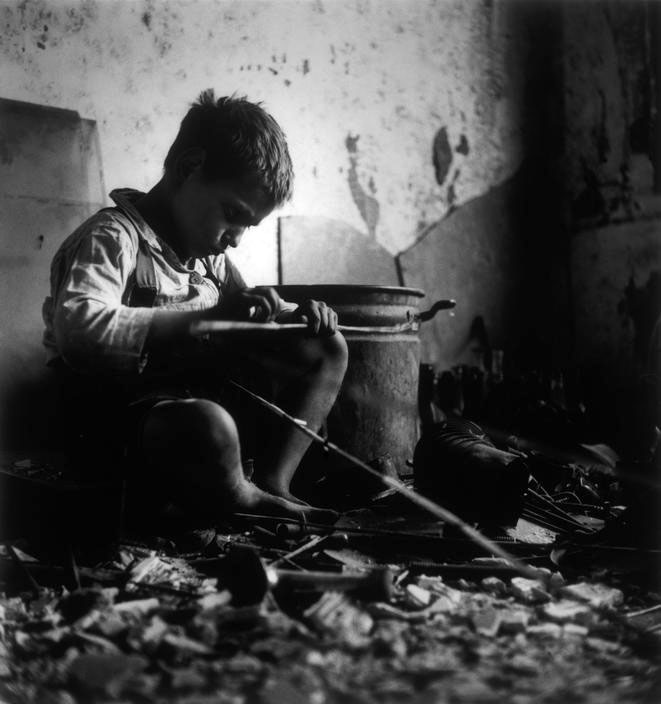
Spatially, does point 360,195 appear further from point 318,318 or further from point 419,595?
point 419,595

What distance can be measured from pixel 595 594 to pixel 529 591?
0.55 feet

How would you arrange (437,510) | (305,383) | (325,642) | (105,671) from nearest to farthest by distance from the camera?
1. (105,671)
2. (325,642)
3. (437,510)
4. (305,383)

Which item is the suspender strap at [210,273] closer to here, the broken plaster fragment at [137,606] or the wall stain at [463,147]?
the broken plaster fragment at [137,606]

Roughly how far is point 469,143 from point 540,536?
344 centimetres

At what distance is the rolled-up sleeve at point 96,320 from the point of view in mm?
1902

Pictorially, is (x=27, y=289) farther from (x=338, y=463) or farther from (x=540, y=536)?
(x=540, y=536)

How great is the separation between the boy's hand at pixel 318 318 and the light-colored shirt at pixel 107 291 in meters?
0.38

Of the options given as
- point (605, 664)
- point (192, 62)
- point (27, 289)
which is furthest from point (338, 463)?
point (192, 62)

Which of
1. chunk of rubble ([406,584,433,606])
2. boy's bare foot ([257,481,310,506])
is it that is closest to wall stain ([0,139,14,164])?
boy's bare foot ([257,481,310,506])

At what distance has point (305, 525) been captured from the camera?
7.04ft

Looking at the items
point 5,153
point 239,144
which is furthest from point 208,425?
point 5,153

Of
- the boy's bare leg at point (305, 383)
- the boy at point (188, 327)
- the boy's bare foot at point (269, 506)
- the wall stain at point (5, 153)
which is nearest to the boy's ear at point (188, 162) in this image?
the boy at point (188, 327)

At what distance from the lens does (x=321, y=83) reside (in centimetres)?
433

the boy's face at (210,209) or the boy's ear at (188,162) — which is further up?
the boy's ear at (188,162)
